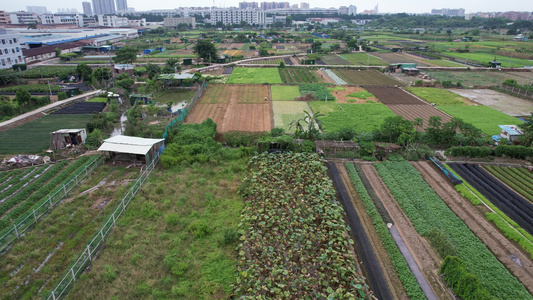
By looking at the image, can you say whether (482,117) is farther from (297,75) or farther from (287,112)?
(297,75)

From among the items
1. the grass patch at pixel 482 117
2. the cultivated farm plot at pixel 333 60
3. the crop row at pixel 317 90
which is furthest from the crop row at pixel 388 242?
the cultivated farm plot at pixel 333 60

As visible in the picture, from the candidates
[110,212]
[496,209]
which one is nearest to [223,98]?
[110,212]

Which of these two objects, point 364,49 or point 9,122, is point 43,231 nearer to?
point 9,122

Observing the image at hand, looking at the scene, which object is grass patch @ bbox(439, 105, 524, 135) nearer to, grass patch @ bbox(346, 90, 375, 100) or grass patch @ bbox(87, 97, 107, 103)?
grass patch @ bbox(346, 90, 375, 100)

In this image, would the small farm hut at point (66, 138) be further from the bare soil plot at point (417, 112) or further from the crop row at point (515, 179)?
the crop row at point (515, 179)

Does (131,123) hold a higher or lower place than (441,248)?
higher

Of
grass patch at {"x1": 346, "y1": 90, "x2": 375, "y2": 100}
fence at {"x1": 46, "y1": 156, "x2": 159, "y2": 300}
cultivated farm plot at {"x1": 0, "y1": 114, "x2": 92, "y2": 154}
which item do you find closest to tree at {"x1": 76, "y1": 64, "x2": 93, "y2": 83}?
cultivated farm plot at {"x1": 0, "y1": 114, "x2": 92, "y2": 154}
